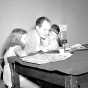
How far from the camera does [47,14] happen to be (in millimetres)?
3812

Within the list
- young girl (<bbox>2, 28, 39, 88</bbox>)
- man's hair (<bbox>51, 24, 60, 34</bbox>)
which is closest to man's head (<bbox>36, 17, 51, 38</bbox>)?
young girl (<bbox>2, 28, 39, 88</bbox>)

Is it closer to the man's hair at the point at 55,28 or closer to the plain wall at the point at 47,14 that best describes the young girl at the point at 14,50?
the plain wall at the point at 47,14

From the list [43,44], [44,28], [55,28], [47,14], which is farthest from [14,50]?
Answer: [47,14]

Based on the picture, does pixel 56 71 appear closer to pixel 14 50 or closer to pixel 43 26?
pixel 43 26

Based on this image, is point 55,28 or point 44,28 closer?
point 44,28

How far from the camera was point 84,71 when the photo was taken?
1270mm

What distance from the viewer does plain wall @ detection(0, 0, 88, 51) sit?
3.28 metres

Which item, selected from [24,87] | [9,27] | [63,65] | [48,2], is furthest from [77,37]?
[63,65]

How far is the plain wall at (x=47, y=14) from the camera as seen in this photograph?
3.28m

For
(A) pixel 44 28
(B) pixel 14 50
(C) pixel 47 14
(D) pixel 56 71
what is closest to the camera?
(D) pixel 56 71

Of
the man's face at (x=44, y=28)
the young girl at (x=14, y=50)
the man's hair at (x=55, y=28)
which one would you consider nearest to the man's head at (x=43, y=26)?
the man's face at (x=44, y=28)

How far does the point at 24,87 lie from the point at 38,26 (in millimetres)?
908

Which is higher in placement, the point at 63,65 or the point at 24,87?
the point at 63,65

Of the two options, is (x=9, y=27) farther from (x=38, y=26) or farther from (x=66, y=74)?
(x=66, y=74)
